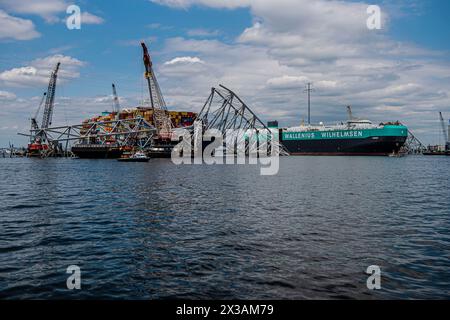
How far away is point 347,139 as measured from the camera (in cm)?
15525

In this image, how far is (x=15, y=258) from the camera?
612 inches

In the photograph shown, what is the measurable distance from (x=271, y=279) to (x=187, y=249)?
516cm

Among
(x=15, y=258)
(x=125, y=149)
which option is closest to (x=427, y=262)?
(x=15, y=258)

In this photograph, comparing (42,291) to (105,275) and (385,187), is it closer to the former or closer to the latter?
(105,275)

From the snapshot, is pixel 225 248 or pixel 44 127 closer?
pixel 225 248

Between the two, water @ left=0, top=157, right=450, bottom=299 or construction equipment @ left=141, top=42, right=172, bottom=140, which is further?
construction equipment @ left=141, top=42, right=172, bottom=140

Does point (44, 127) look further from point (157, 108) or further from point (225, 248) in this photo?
point (225, 248)

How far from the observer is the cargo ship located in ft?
482

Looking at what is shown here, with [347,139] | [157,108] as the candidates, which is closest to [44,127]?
[157,108]

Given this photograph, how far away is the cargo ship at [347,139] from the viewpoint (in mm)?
146875

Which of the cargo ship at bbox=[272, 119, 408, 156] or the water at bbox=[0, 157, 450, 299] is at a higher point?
the cargo ship at bbox=[272, 119, 408, 156]

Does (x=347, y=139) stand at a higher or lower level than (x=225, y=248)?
higher

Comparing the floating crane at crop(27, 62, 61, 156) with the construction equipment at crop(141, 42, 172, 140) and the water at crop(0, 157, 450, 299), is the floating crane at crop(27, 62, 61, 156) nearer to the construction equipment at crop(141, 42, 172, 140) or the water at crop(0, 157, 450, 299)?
the construction equipment at crop(141, 42, 172, 140)

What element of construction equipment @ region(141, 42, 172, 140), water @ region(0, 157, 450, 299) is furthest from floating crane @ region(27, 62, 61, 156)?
water @ region(0, 157, 450, 299)
